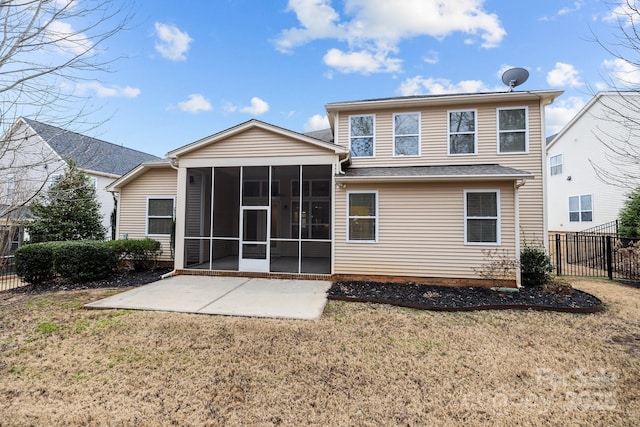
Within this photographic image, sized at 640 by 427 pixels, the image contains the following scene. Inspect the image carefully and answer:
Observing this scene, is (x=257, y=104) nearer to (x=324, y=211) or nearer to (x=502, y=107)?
(x=324, y=211)

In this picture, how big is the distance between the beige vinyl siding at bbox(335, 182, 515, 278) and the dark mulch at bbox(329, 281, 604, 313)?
63 cm

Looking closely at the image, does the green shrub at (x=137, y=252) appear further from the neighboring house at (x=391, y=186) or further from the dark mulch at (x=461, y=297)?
the dark mulch at (x=461, y=297)

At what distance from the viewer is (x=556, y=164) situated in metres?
18.3

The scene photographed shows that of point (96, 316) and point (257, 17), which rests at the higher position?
point (257, 17)

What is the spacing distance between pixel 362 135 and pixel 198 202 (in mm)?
6696

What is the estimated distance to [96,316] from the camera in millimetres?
5820

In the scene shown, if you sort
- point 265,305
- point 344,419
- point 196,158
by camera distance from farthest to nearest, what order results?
point 196,158
point 265,305
point 344,419

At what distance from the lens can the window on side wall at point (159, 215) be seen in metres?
11.3

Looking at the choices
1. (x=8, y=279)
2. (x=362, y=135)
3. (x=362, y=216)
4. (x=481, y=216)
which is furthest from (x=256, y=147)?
(x=8, y=279)

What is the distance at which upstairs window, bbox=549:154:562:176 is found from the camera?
17.9m

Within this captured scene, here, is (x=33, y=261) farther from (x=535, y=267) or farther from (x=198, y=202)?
(x=535, y=267)

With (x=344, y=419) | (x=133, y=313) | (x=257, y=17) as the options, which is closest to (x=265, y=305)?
(x=133, y=313)

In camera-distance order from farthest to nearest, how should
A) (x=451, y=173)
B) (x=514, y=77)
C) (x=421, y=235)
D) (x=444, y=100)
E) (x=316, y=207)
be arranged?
(x=316, y=207) < (x=514, y=77) < (x=444, y=100) < (x=421, y=235) < (x=451, y=173)

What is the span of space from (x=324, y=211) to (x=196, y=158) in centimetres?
634
